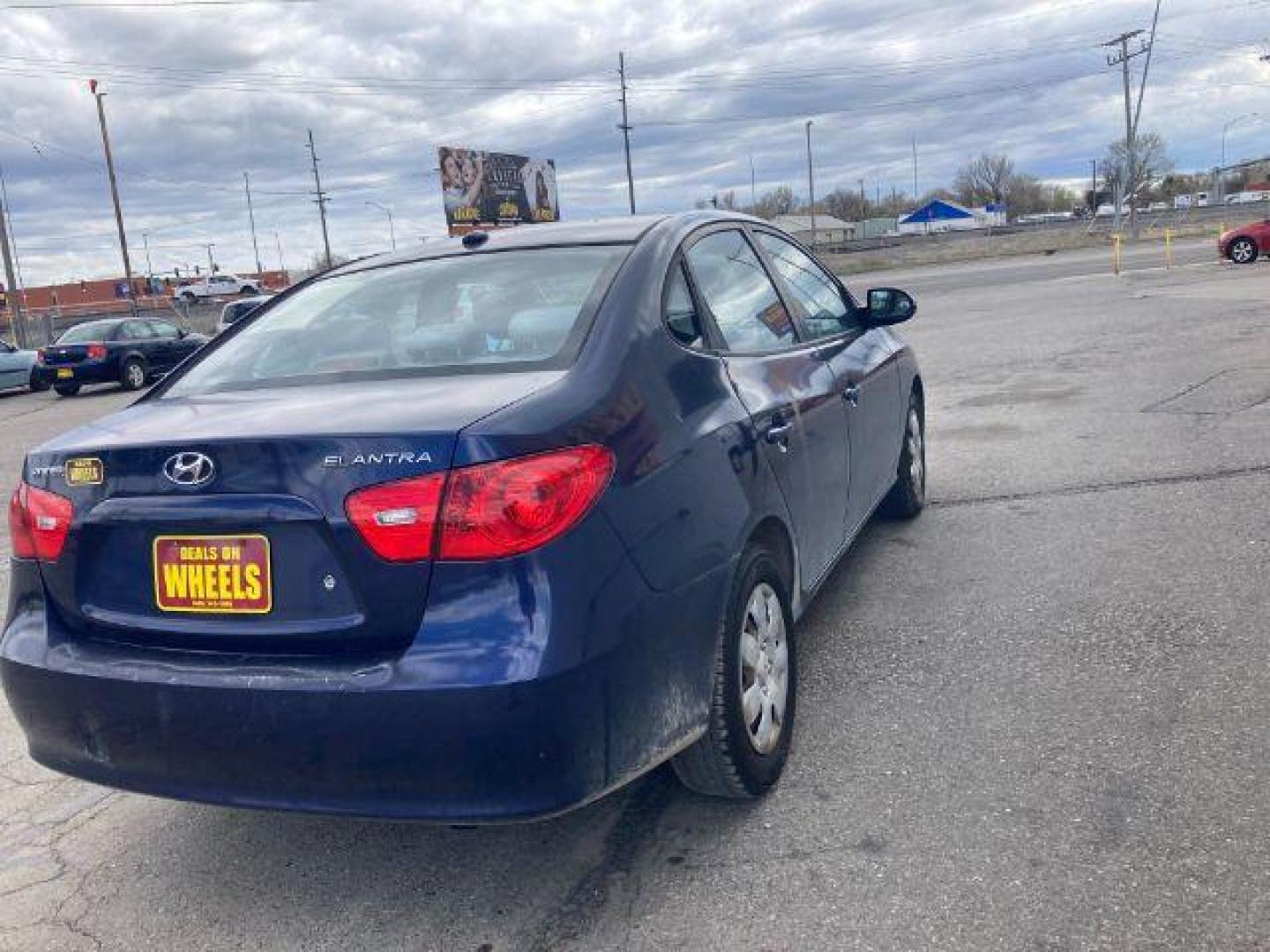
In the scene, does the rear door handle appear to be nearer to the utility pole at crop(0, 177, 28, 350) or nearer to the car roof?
the car roof

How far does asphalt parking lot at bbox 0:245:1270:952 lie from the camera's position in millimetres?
2596

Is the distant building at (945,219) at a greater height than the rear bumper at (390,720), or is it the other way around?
the distant building at (945,219)

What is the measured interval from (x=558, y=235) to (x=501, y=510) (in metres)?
1.63

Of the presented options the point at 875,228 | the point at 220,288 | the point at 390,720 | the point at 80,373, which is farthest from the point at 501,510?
the point at 875,228

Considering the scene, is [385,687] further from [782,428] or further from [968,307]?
[968,307]

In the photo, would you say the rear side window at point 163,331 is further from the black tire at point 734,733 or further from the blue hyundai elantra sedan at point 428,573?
the black tire at point 734,733

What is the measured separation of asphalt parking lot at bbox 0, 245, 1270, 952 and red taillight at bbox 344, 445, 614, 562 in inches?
→ 38.4

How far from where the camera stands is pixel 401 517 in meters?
2.33

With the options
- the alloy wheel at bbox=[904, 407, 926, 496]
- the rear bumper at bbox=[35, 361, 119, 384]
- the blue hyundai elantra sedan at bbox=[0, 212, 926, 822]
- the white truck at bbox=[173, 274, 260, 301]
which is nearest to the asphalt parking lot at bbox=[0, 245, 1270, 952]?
the blue hyundai elantra sedan at bbox=[0, 212, 926, 822]

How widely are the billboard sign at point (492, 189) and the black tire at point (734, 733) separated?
49.2 meters

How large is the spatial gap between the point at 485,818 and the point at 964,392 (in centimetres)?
915

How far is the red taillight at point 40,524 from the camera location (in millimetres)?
→ 2670

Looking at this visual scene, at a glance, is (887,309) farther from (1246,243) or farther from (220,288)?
(220,288)

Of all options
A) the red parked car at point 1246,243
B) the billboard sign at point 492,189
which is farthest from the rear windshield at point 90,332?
the billboard sign at point 492,189
